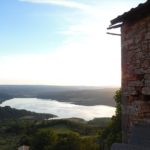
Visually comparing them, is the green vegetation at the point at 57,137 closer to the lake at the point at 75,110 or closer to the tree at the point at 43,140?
the tree at the point at 43,140

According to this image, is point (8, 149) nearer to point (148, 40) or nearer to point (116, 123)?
point (116, 123)

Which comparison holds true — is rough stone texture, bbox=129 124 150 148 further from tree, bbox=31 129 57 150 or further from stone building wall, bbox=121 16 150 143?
tree, bbox=31 129 57 150

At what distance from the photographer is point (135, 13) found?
20.7ft

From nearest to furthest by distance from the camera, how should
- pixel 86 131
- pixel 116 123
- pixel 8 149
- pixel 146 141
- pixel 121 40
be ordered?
1. pixel 146 141
2. pixel 121 40
3. pixel 116 123
4. pixel 8 149
5. pixel 86 131

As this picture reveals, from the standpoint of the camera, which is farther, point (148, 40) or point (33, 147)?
point (33, 147)

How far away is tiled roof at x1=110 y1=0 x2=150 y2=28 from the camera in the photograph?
603 centimetres

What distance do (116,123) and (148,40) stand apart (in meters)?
14.3

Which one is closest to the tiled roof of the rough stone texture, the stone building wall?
the stone building wall

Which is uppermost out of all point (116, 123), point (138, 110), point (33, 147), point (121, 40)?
point (121, 40)

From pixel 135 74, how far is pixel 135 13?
115 centimetres

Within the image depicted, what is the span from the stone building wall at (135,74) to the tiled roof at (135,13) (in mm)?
90

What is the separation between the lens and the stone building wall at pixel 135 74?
6.11m

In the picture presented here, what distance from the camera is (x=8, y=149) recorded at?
50.1 meters

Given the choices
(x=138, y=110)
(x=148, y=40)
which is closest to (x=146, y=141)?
(x=138, y=110)
